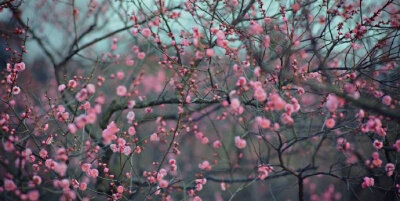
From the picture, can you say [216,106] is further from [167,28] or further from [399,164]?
[399,164]

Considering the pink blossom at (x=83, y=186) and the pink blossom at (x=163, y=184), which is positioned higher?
the pink blossom at (x=83, y=186)

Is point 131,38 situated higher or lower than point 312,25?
higher

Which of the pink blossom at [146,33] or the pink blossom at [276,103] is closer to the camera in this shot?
the pink blossom at [276,103]

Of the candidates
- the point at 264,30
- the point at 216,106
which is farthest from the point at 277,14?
the point at 216,106

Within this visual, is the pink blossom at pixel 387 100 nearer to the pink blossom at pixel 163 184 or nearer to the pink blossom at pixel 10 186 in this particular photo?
the pink blossom at pixel 163 184

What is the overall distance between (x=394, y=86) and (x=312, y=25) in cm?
149

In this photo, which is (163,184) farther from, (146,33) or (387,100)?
(387,100)

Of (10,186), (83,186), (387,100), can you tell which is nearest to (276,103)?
(387,100)

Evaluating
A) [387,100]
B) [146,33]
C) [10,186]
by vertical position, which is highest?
[146,33]

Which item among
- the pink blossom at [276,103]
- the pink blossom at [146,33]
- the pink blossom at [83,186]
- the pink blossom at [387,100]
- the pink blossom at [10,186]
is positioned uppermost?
the pink blossom at [146,33]

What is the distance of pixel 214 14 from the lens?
16.2 feet

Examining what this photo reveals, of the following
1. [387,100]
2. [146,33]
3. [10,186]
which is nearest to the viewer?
[10,186]

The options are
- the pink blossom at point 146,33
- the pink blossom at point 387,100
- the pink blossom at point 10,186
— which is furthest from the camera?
the pink blossom at point 146,33

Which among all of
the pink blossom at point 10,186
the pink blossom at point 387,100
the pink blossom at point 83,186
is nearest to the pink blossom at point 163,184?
the pink blossom at point 83,186
